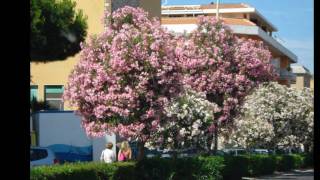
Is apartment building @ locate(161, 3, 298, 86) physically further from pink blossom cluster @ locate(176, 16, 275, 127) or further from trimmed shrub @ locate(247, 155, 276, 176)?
pink blossom cluster @ locate(176, 16, 275, 127)

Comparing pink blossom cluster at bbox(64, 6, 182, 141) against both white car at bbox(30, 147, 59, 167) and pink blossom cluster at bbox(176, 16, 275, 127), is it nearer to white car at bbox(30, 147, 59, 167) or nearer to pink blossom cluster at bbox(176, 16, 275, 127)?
white car at bbox(30, 147, 59, 167)

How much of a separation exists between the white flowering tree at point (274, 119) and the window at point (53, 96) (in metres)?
9.01

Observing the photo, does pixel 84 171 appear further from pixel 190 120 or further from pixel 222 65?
pixel 222 65

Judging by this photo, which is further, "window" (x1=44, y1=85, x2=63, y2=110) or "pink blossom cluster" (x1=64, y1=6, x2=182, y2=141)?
"window" (x1=44, y1=85, x2=63, y2=110)

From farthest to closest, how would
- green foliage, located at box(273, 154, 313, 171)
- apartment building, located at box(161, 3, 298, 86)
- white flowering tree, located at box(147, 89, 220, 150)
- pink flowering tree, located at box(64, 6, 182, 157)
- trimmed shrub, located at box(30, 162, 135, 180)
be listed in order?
apartment building, located at box(161, 3, 298, 86), green foliage, located at box(273, 154, 313, 171), white flowering tree, located at box(147, 89, 220, 150), pink flowering tree, located at box(64, 6, 182, 157), trimmed shrub, located at box(30, 162, 135, 180)

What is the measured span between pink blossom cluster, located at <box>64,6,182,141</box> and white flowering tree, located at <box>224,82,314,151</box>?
→ 1993 centimetres

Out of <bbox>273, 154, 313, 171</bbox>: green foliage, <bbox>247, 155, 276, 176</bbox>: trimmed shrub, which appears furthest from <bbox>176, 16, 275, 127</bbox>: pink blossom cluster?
<bbox>273, 154, 313, 171</bbox>: green foliage

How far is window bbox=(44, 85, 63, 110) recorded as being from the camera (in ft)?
119

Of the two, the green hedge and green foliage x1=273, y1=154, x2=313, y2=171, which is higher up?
the green hedge

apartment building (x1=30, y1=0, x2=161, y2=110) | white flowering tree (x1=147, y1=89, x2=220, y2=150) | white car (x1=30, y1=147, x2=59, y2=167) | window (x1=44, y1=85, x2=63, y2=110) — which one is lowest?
white car (x1=30, y1=147, x2=59, y2=167)

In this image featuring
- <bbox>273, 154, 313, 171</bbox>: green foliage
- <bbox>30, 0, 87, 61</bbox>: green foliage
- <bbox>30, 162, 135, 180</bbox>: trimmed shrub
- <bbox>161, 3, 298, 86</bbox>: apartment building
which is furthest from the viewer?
<bbox>161, 3, 298, 86</bbox>: apartment building

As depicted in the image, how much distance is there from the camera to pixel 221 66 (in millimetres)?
23812

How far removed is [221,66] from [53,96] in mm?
14827

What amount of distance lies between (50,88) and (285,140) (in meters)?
13.2
